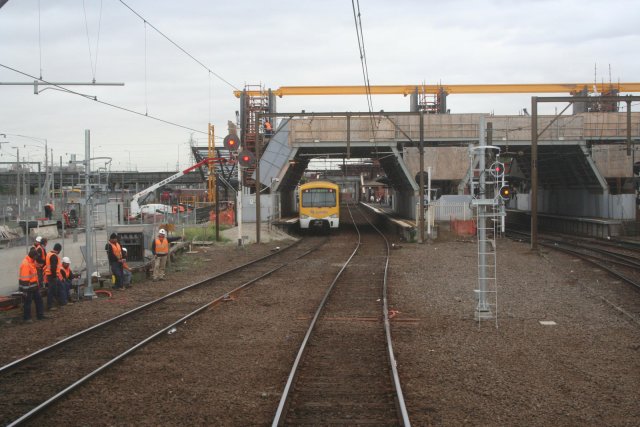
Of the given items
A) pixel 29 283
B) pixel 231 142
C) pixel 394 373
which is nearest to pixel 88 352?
pixel 29 283

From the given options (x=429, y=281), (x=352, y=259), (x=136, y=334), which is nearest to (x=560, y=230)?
(x=352, y=259)

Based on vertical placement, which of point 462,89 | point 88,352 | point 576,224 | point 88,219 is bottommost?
point 88,352

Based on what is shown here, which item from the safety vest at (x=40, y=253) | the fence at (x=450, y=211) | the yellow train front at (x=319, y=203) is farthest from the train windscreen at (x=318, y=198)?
the safety vest at (x=40, y=253)

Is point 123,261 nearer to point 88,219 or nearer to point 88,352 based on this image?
point 88,219

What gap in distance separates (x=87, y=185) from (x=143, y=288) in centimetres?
294

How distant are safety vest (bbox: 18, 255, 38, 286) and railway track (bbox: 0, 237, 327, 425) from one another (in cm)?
169

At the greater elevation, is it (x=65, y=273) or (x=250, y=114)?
(x=250, y=114)

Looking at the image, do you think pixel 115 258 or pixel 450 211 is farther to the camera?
pixel 450 211

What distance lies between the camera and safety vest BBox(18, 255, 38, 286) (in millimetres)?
11008

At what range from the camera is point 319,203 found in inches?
1389

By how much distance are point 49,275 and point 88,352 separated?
4.28m

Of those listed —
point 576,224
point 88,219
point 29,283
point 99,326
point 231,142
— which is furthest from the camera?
point 576,224

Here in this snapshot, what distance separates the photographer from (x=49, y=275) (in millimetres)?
12359

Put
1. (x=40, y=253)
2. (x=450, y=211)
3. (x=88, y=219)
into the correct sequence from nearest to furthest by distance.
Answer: (x=40, y=253), (x=88, y=219), (x=450, y=211)
